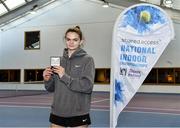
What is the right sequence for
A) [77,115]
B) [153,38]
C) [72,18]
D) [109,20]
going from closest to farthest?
[77,115], [153,38], [109,20], [72,18]

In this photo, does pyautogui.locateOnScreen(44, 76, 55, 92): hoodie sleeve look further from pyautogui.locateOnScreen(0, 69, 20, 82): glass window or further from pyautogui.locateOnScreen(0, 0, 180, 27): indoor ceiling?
pyautogui.locateOnScreen(0, 69, 20, 82): glass window

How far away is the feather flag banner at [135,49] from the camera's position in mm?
5074

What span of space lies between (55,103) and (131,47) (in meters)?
2.38

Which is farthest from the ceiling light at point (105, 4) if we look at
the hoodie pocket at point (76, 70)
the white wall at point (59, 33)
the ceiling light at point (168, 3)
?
the hoodie pocket at point (76, 70)

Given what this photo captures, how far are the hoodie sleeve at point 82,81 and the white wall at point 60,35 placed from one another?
2050 centimetres

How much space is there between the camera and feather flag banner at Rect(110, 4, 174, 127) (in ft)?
16.6

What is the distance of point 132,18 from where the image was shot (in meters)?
5.25

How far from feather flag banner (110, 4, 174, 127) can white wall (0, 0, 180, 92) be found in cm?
1810

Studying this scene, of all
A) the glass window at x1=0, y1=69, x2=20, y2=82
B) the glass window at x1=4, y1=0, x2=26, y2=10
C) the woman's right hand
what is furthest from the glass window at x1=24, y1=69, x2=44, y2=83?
the woman's right hand

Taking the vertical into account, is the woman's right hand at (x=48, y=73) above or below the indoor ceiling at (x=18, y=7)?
below

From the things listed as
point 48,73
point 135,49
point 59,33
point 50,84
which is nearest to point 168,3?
point 59,33

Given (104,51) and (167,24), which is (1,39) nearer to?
(104,51)

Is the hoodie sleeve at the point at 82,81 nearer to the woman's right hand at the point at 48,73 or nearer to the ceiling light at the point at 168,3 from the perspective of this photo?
the woman's right hand at the point at 48,73

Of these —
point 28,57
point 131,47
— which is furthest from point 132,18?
point 28,57
